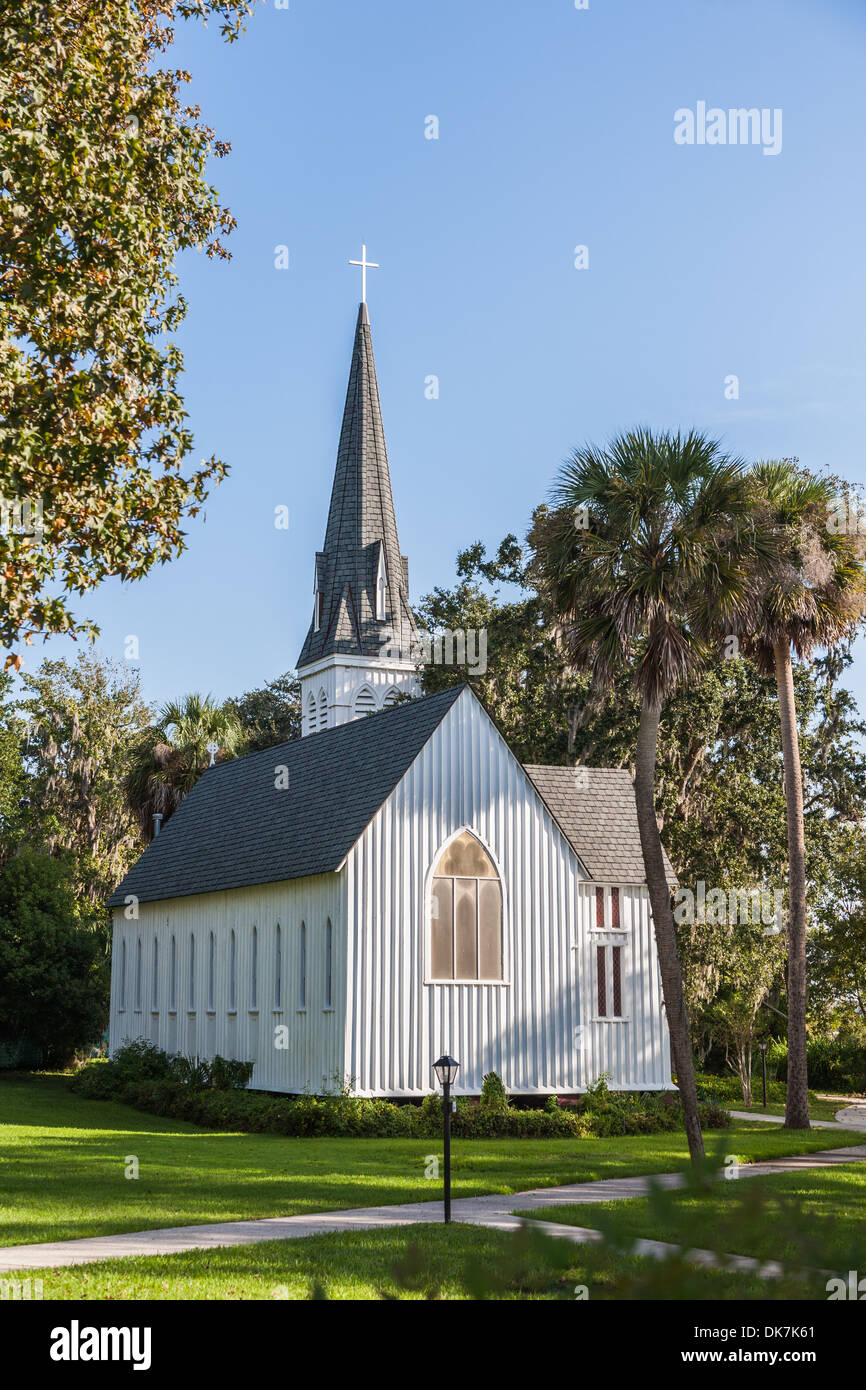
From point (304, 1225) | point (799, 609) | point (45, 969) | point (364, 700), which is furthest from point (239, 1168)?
point (364, 700)

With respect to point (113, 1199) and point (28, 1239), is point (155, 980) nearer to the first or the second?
point (113, 1199)

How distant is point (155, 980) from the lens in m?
37.3

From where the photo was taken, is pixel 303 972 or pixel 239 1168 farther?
pixel 303 972

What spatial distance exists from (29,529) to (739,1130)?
18.6 metres

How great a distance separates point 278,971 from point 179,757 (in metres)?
19.3

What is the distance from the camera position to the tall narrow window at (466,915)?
28.0 m

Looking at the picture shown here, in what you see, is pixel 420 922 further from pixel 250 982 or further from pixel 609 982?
pixel 250 982

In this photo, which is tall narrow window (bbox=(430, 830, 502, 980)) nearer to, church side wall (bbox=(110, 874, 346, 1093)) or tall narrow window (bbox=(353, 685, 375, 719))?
church side wall (bbox=(110, 874, 346, 1093))

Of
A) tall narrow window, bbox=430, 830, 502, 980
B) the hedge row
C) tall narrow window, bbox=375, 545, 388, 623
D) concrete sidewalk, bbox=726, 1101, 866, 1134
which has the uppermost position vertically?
tall narrow window, bbox=375, 545, 388, 623

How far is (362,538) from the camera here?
5650 centimetres

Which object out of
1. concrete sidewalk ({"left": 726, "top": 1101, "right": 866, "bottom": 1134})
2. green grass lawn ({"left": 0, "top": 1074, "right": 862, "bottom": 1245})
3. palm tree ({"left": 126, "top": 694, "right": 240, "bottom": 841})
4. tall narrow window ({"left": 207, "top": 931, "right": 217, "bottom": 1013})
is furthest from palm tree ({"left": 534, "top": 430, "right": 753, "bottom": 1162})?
palm tree ({"left": 126, "top": 694, "right": 240, "bottom": 841})

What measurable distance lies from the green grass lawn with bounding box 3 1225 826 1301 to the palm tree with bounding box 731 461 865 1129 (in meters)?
14.8

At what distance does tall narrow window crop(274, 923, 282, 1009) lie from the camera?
29.6 metres

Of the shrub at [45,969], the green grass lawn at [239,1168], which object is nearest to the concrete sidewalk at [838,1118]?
the green grass lawn at [239,1168]
